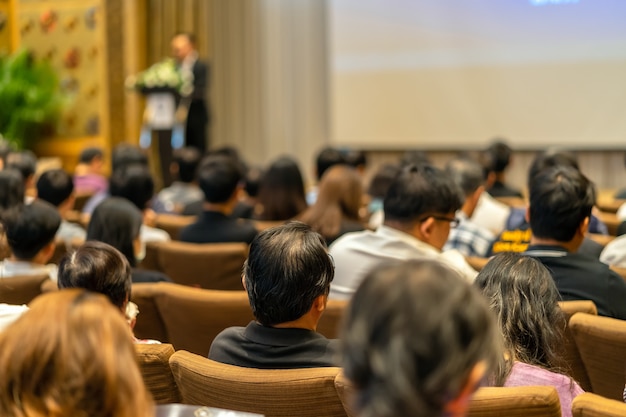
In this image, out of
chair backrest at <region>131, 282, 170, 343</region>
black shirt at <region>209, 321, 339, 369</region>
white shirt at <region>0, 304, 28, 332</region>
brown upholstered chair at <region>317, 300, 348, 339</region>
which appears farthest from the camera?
chair backrest at <region>131, 282, 170, 343</region>

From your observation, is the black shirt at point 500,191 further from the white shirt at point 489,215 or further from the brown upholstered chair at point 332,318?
the brown upholstered chair at point 332,318

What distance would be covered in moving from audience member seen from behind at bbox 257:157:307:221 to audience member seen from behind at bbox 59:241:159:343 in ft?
8.35

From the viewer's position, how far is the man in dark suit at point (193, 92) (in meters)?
8.64

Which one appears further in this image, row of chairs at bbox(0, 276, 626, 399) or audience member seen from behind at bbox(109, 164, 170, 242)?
audience member seen from behind at bbox(109, 164, 170, 242)

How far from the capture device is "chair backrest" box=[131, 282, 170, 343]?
3.08 metres

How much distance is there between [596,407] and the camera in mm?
1668

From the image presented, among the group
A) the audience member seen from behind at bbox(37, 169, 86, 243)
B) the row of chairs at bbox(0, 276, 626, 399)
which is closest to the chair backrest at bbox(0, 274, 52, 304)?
the row of chairs at bbox(0, 276, 626, 399)

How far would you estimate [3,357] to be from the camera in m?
1.31

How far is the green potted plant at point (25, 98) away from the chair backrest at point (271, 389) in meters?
8.17

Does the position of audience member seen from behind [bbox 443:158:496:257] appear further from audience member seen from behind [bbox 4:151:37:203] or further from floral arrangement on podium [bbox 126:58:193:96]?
floral arrangement on podium [bbox 126:58:193:96]

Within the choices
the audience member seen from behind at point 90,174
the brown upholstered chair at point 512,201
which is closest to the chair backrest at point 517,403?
the brown upholstered chair at point 512,201

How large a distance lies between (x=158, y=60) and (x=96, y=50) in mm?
707

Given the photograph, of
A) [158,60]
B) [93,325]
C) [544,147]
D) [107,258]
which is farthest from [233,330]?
[158,60]

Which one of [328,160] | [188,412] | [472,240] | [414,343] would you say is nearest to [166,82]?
[328,160]
